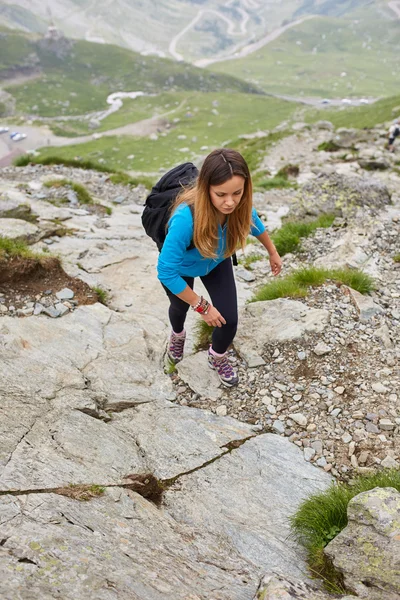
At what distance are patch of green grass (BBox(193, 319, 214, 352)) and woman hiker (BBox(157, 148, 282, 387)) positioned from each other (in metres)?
1.44

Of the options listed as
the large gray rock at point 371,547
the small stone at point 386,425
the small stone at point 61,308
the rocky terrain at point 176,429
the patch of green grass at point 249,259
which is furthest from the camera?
the patch of green grass at point 249,259

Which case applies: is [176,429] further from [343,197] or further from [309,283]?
[343,197]

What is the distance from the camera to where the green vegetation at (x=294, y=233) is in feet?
38.0

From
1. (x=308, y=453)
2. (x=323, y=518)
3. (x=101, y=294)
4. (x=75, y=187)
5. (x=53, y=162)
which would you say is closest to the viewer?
(x=323, y=518)

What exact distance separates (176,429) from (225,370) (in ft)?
5.03

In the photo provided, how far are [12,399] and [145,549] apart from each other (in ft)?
9.97

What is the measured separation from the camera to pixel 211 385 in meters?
7.21

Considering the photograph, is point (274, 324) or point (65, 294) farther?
point (65, 294)

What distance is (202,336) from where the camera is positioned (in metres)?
8.23

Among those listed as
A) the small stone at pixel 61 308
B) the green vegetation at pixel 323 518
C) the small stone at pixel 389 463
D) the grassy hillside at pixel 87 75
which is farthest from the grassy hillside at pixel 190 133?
the green vegetation at pixel 323 518

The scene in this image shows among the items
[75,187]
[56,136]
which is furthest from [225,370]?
[56,136]

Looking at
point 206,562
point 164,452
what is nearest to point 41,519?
point 206,562

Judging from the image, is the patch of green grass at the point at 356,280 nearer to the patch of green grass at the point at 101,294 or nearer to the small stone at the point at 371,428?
the small stone at the point at 371,428

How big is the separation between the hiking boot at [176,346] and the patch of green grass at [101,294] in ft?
8.70
